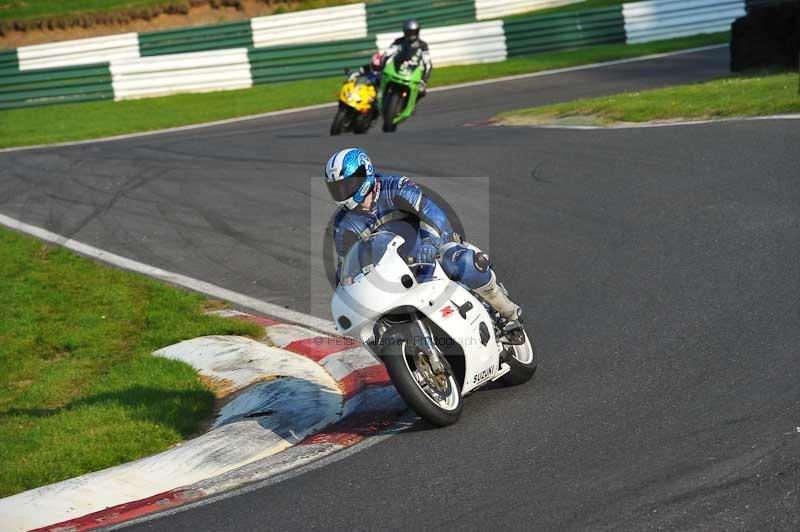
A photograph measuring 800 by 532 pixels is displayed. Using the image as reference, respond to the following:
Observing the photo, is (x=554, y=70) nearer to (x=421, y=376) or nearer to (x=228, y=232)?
(x=228, y=232)

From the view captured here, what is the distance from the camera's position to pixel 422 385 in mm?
6109

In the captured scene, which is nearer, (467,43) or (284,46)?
(284,46)

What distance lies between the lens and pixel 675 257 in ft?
29.2

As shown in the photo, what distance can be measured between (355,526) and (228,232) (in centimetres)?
765

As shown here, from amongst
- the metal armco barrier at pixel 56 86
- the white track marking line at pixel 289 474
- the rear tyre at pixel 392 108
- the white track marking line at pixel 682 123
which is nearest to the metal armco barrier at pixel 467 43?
the metal armco barrier at pixel 56 86

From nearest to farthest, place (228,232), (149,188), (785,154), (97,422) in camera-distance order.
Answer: (97,422) < (785,154) < (228,232) < (149,188)

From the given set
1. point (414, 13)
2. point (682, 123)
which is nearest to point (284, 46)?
point (414, 13)

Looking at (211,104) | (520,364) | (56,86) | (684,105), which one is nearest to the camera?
(520,364)

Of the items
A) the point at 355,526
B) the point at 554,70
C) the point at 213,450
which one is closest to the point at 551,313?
the point at 213,450

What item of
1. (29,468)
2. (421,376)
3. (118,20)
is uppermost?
(118,20)

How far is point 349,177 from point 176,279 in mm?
4950

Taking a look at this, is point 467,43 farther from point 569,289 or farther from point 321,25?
point 569,289

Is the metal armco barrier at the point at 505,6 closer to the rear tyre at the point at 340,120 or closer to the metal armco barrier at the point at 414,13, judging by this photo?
the metal armco barrier at the point at 414,13

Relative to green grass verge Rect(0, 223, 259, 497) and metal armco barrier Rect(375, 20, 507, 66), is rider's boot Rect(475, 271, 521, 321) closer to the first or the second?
green grass verge Rect(0, 223, 259, 497)
